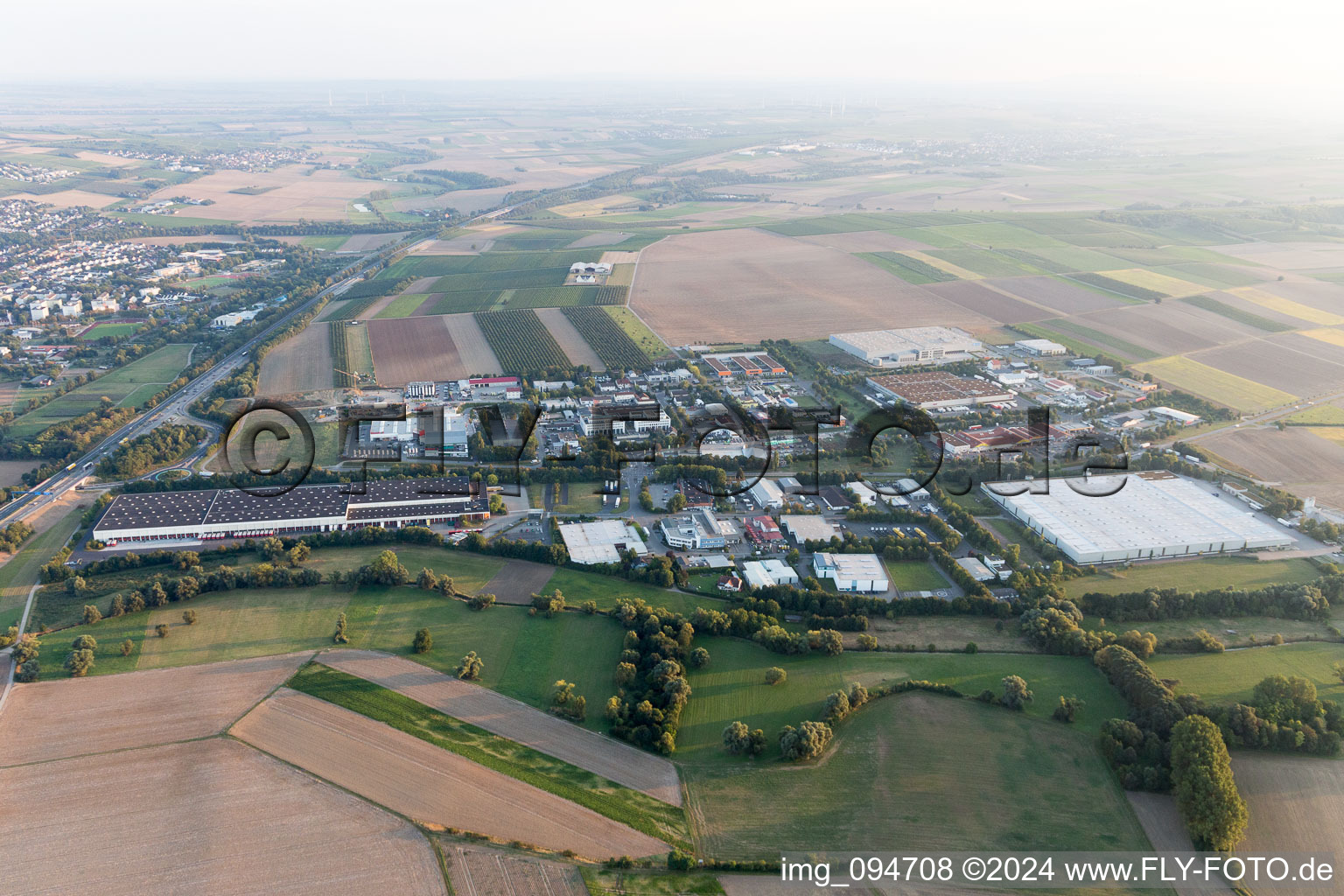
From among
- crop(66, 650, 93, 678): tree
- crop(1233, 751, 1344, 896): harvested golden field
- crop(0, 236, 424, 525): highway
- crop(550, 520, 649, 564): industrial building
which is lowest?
crop(1233, 751, 1344, 896): harvested golden field

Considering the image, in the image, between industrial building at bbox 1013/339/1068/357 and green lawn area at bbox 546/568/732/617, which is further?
industrial building at bbox 1013/339/1068/357

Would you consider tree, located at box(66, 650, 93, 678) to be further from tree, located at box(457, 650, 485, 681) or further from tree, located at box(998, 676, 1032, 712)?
tree, located at box(998, 676, 1032, 712)

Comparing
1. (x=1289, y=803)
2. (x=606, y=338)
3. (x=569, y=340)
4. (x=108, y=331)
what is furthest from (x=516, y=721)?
(x=108, y=331)

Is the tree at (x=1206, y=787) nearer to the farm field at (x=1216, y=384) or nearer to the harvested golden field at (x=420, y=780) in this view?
the harvested golden field at (x=420, y=780)

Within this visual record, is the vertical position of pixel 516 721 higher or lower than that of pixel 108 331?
lower

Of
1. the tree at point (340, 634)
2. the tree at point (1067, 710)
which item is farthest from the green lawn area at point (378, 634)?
the tree at point (1067, 710)

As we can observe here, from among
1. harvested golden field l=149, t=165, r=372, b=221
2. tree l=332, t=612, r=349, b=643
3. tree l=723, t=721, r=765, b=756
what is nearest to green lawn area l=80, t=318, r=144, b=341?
harvested golden field l=149, t=165, r=372, b=221

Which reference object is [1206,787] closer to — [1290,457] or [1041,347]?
[1290,457]
